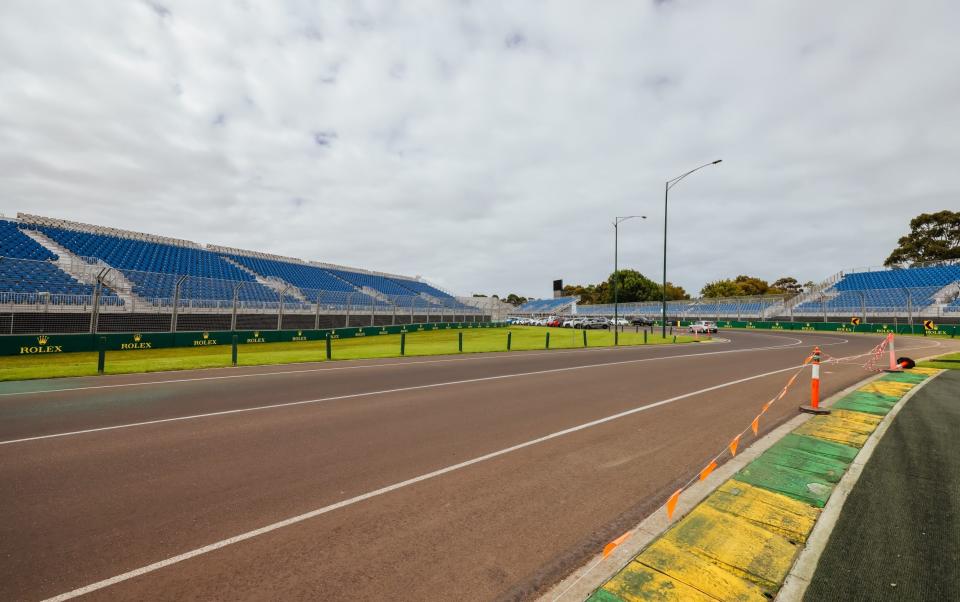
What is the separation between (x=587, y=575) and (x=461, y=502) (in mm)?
1518

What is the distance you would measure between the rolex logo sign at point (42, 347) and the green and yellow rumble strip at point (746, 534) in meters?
22.4

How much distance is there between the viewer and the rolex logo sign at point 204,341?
2151cm

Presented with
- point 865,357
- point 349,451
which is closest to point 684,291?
point 865,357

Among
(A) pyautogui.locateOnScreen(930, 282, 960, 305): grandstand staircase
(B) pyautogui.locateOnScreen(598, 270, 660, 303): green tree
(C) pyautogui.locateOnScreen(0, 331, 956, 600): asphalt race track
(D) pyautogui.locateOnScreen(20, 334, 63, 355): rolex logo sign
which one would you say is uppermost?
(B) pyautogui.locateOnScreen(598, 270, 660, 303): green tree

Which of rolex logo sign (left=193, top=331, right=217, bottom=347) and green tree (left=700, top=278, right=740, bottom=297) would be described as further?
green tree (left=700, top=278, right=740, bottom=297)

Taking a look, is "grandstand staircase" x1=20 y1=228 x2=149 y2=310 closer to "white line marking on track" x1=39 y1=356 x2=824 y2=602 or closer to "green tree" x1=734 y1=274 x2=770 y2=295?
"white line marking on track" x1=39 y1=356 x2=824 y2=602

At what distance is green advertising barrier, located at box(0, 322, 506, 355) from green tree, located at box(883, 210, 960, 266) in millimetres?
88289

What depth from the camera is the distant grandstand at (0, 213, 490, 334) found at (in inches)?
773

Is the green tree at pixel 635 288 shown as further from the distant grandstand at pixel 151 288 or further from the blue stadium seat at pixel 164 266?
the blue stadium seat at pixel 164 266

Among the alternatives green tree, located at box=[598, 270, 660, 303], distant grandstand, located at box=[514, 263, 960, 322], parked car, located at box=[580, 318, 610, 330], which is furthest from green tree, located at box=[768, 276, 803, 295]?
parked car, located at box=[580, 318, 610, 330]

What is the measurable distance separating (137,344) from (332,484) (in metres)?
19.8

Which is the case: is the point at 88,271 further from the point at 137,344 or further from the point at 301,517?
the point at 301,517

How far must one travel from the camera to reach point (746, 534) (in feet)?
12.1

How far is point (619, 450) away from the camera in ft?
19.6
